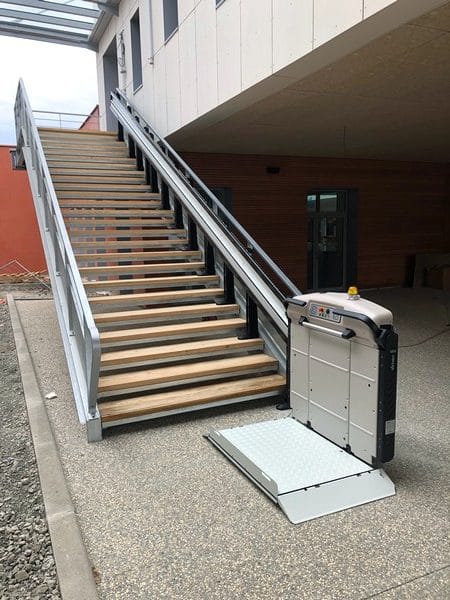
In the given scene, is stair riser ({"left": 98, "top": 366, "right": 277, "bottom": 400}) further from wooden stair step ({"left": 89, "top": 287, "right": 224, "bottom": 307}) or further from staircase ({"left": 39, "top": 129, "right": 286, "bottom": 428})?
wooden stair step ({"left": 89, "top": 287, "right": 224, "bottom": 307})

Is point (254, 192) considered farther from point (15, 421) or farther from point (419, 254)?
point (15, 421)

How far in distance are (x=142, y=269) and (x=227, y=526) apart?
3.73 m

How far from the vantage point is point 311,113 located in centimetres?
643

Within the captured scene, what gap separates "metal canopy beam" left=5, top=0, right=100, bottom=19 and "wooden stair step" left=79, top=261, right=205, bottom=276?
7979 mm

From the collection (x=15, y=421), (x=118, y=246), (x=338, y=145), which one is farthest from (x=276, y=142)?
(x=15, y=421)

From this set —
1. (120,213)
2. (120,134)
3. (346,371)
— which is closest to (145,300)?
(120,213)

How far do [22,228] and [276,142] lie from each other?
7.88 meters

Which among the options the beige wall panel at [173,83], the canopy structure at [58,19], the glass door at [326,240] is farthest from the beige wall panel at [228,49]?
the canopy structure at [58,19]

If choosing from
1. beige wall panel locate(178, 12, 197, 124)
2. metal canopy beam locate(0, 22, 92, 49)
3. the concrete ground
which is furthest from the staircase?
metal canopy beam locate(0, 22, 92, 49)

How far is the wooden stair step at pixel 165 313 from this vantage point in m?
4.87

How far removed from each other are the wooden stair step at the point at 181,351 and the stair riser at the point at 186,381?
259 millimetres

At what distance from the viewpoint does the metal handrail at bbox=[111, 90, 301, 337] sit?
4824mm

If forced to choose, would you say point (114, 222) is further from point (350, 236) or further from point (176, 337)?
point (350, 236)

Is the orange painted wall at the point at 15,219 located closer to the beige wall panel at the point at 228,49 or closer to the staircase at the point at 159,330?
the staircase at the point at 159,330
